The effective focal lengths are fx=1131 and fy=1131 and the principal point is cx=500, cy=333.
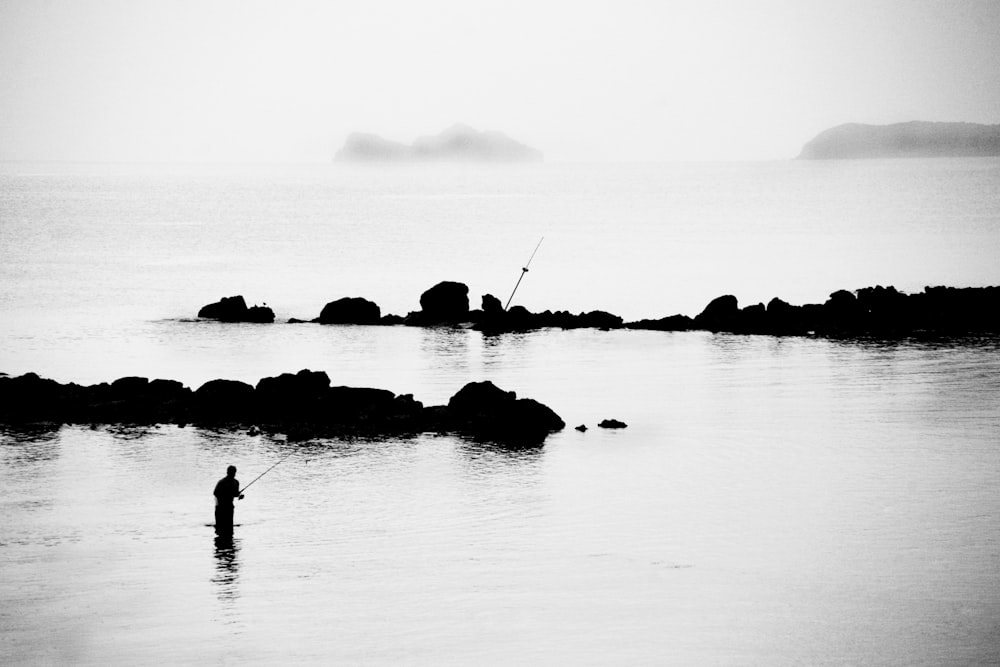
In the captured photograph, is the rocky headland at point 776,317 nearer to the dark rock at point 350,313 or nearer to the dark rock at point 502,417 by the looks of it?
the dark rock at point 350,313

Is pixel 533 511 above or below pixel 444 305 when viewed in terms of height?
below

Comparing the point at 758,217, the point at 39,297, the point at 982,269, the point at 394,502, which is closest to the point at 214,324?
the point at 39,297

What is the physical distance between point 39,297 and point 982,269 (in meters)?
55.6

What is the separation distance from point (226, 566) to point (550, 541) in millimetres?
5718

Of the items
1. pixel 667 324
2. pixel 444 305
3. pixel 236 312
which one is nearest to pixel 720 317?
pixel 667 324

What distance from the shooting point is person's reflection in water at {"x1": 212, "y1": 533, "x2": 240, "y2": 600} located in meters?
17.7

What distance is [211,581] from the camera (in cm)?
1814

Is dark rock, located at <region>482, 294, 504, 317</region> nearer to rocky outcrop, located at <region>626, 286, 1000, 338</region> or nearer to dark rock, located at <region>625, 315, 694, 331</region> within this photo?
dark rock, located at <region>625, 315, 694, 331</region>

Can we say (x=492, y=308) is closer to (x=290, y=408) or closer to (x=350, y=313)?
(x=350, y=313)

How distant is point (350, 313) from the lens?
4825 centimetres

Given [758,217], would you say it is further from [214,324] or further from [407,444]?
[407,444]

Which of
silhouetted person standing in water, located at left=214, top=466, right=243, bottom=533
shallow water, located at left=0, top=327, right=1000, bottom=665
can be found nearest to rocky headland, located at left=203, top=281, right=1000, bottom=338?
shallow water, located at left=0, top=327, right=1000, bottom=665

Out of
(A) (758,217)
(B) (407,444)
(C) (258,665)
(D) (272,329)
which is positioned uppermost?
(A) (758,217)

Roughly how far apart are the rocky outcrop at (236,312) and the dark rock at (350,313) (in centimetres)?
246
